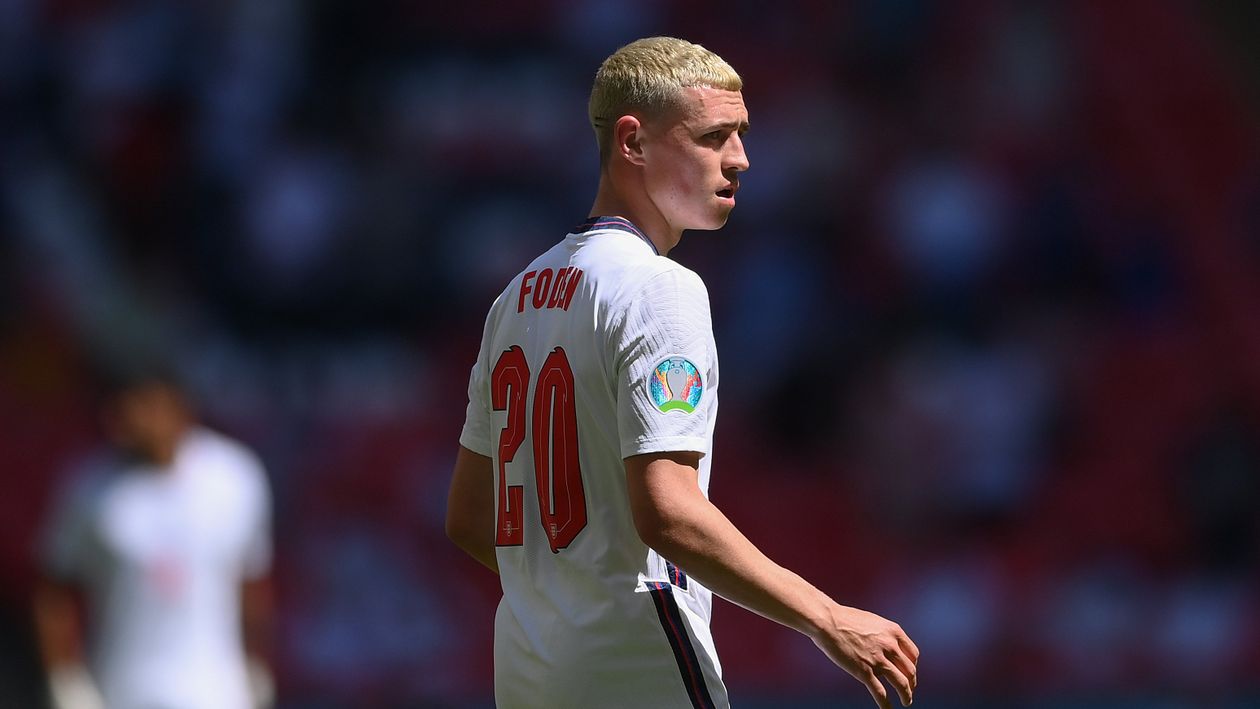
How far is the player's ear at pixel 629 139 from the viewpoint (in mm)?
→ 2611

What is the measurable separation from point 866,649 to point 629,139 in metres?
0.87

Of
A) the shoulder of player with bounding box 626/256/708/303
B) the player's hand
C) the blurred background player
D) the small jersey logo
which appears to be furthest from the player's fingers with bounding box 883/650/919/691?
the blurred background player

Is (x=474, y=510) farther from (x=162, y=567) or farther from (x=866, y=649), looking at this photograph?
(x=162, y=567)

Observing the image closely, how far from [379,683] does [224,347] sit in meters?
2.07

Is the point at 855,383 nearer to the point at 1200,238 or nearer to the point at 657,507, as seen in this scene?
the point at 1200,238

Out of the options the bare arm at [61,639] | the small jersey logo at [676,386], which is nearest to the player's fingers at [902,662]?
the small jersey logo at [676,386]

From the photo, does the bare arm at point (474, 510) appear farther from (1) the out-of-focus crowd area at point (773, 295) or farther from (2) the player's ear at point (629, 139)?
(1) the out-of-focus crowd area at point (773, 295)

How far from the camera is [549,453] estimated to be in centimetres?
254

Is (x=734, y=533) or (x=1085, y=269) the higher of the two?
(x=1085, y=269)

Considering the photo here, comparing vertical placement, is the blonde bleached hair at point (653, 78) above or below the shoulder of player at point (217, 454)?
above

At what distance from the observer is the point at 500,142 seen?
9.97m

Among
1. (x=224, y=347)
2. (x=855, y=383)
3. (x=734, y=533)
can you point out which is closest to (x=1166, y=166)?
(x=855, y=383)

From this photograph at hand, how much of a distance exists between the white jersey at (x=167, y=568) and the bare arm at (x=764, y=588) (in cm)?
324

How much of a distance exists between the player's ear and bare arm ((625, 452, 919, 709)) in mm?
578
